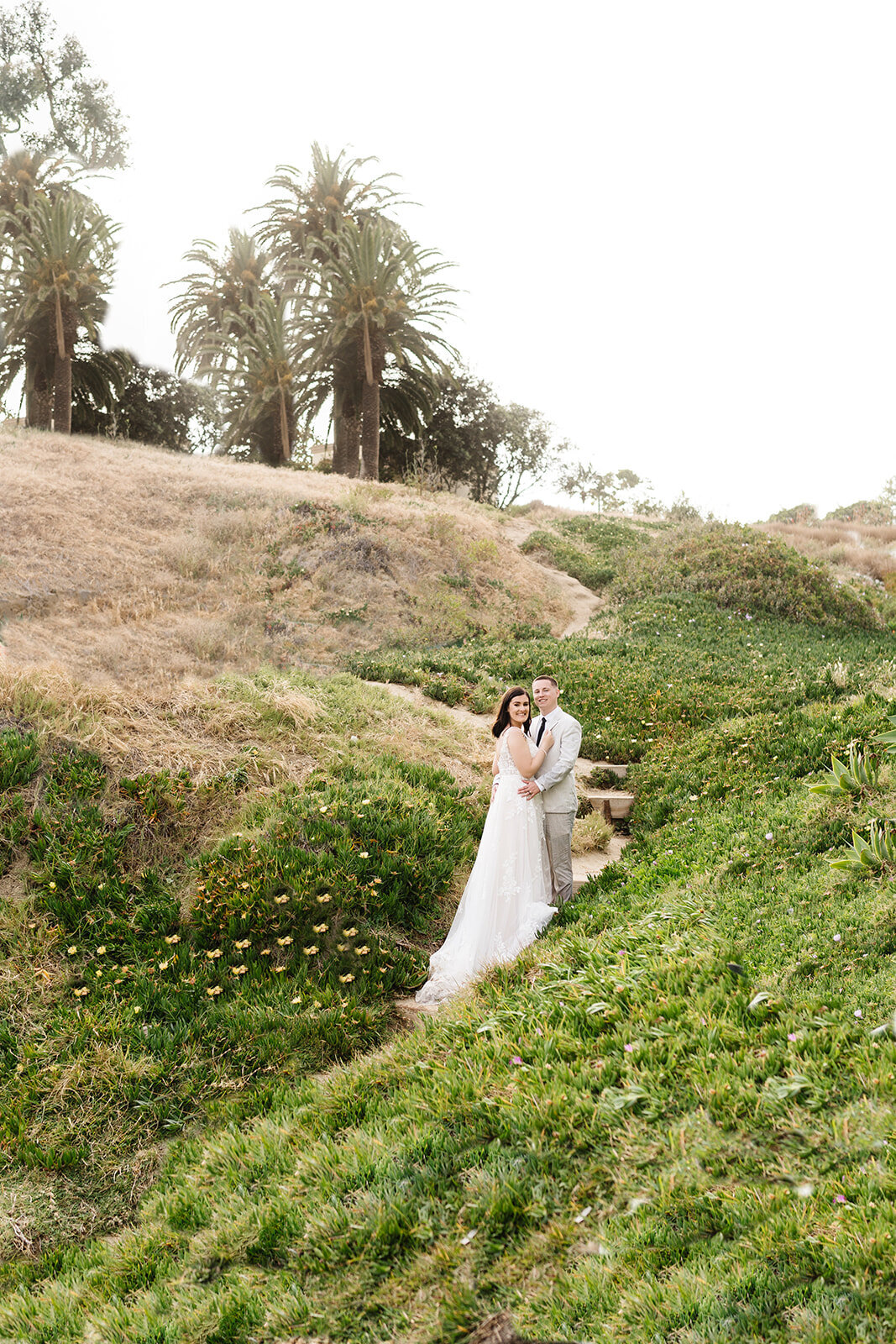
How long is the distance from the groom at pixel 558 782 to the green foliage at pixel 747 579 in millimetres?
10643

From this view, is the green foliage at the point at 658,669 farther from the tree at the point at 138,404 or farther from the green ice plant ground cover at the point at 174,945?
the tree at the point at 138,404

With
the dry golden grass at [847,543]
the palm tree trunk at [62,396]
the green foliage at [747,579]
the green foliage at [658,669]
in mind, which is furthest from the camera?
the palm tree trunk at [62,396]

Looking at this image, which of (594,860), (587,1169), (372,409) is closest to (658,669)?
(594,860)

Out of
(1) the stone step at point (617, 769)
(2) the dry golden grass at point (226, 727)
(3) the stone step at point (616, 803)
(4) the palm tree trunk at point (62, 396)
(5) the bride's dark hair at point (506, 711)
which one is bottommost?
(3) the stone step at point (616, 803)

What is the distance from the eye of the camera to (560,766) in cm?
614

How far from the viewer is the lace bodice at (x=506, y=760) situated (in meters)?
6.18

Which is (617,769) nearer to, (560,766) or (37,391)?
(560,766)

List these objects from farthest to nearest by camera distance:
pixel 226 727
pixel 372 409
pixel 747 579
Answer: pixel 372 409, pixel 747 579, pixel 226 727

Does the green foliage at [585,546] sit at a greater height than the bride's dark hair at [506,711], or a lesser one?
greater

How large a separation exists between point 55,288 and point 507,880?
23594 mm

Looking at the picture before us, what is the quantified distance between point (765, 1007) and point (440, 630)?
36.4 feet

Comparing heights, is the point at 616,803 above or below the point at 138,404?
below

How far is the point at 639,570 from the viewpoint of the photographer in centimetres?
1900

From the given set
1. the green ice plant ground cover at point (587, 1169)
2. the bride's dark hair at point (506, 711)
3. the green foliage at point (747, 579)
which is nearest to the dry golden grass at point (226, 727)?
the bride's dark hair at point (506, 711)
